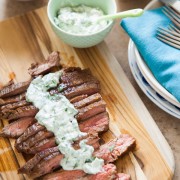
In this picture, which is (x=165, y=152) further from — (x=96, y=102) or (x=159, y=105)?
(x=96, y=102)

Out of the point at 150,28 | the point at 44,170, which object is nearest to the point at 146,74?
the point at 150,28

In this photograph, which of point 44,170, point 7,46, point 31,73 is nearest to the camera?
point 44,170

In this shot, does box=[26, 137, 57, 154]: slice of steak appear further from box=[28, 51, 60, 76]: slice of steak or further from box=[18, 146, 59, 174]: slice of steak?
box=[28, 51, 60, 76]: slice of steak

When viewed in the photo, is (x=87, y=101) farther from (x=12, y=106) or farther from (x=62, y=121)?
(x=12, y=106)

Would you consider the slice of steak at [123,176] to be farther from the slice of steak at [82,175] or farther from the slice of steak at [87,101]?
the slice of steak at [87,101]

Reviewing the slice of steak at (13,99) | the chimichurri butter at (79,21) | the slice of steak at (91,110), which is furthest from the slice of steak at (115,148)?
the chimichurri butter at (79,21)

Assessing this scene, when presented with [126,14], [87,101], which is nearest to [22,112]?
[87,101]

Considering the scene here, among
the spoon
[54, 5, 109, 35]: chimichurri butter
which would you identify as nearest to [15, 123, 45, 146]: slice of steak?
[54, 5, 109, 35]: chimichurri butter
